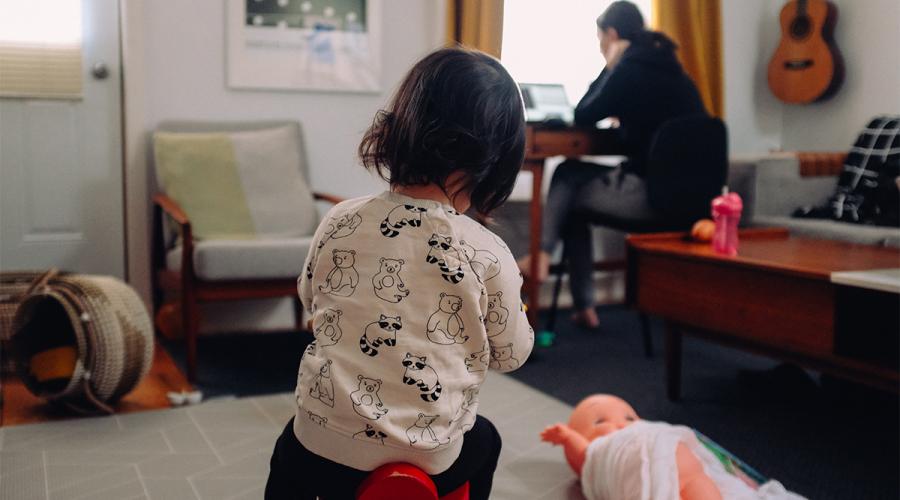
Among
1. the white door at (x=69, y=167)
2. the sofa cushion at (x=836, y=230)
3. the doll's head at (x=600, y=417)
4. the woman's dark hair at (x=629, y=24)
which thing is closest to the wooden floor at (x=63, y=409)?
the white door at (x=69, y=167)

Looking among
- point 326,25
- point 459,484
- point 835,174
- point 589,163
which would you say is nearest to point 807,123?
point 835,174

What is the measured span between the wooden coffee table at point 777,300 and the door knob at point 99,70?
6.15 feet

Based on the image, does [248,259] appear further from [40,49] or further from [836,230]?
[836,230]

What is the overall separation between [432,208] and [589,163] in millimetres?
2169

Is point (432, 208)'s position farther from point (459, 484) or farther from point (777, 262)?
point (777, 262)

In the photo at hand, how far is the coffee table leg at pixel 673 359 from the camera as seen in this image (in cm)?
225

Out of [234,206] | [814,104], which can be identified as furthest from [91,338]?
[814,104]

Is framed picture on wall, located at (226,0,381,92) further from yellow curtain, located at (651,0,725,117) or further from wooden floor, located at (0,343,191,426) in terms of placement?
yellow curtain, located at (651,0,725,117)

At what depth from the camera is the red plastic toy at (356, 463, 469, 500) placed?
893 mm

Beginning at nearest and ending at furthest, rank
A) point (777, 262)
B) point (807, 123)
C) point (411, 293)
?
1. point (411, 293)
2. point (777, 262)
3. point (807, 123)

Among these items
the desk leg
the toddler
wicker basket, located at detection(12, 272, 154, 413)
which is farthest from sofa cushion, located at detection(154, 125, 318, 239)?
the toddler

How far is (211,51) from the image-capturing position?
3.04 meters

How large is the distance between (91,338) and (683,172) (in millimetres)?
1848

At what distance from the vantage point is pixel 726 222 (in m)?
2.15
